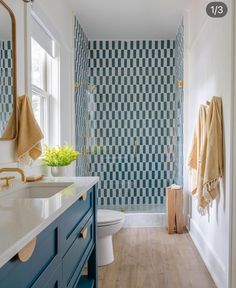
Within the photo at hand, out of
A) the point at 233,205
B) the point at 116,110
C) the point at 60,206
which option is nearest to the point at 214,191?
the point at 233,205

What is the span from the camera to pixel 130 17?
3.80m

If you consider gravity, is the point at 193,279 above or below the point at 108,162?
below

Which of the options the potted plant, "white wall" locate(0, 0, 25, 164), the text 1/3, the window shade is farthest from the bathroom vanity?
the text 1/3

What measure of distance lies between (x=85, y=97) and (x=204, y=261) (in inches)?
107

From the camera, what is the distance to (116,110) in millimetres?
4711

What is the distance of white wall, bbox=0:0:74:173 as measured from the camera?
→ 2.05m

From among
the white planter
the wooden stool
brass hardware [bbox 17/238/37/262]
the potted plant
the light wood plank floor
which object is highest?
the potted plant

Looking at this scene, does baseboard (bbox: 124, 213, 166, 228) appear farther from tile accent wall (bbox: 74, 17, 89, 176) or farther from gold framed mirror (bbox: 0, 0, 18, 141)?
gold framed mirror (bbox: 0, 0, 18, 141)

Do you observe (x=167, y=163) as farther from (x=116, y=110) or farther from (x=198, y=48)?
(x=198, y=48)

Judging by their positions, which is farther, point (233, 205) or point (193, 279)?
point (193, 279)

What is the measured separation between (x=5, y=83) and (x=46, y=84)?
1188 mm

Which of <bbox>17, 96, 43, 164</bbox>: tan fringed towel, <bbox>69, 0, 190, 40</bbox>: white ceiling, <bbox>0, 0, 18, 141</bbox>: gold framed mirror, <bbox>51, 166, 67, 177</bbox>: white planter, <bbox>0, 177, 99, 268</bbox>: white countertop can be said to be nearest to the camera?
<bbox>0, 177, 99, 268</bbox>: white countertop

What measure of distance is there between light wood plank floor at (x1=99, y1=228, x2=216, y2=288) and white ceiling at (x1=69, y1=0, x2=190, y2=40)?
2646 mm

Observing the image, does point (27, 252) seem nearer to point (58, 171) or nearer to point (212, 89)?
point (58, 171)
